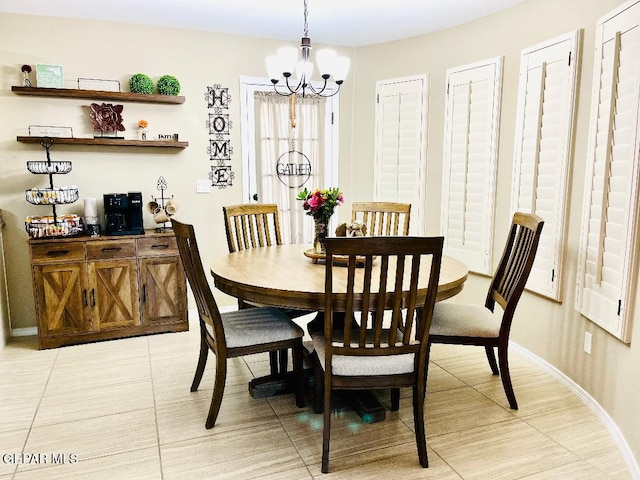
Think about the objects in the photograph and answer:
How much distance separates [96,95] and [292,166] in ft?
5.88

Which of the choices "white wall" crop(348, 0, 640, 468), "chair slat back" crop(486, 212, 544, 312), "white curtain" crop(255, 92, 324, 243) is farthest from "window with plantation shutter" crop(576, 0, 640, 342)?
"white curtain" crop(255, 92, 324, 243)

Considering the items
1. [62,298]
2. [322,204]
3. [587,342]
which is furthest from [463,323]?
[62,298]

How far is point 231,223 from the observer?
136 inches

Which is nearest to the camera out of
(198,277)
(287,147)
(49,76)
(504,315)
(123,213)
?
(198,277)

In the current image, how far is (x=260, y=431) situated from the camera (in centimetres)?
239

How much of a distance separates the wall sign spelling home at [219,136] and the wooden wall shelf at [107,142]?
310 mm

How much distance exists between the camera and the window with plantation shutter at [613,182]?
224 cm

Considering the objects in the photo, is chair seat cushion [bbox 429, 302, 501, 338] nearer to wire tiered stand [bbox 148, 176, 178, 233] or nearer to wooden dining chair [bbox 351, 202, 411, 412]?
wooden dining chair [bbox 351, 202, 411, 412]

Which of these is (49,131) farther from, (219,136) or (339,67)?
(339,67)

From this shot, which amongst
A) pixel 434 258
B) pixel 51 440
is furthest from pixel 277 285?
pixel 51 440

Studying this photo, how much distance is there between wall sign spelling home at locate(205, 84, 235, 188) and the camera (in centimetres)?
417

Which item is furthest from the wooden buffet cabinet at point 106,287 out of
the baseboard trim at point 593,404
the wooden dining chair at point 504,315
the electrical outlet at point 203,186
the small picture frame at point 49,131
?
the baseboard trim at point 593,404

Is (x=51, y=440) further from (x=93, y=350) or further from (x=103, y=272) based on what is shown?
(x=103, y=272)

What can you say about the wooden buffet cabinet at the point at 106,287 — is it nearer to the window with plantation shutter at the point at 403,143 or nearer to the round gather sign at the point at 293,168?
the round gather sign at the point at 293,168
